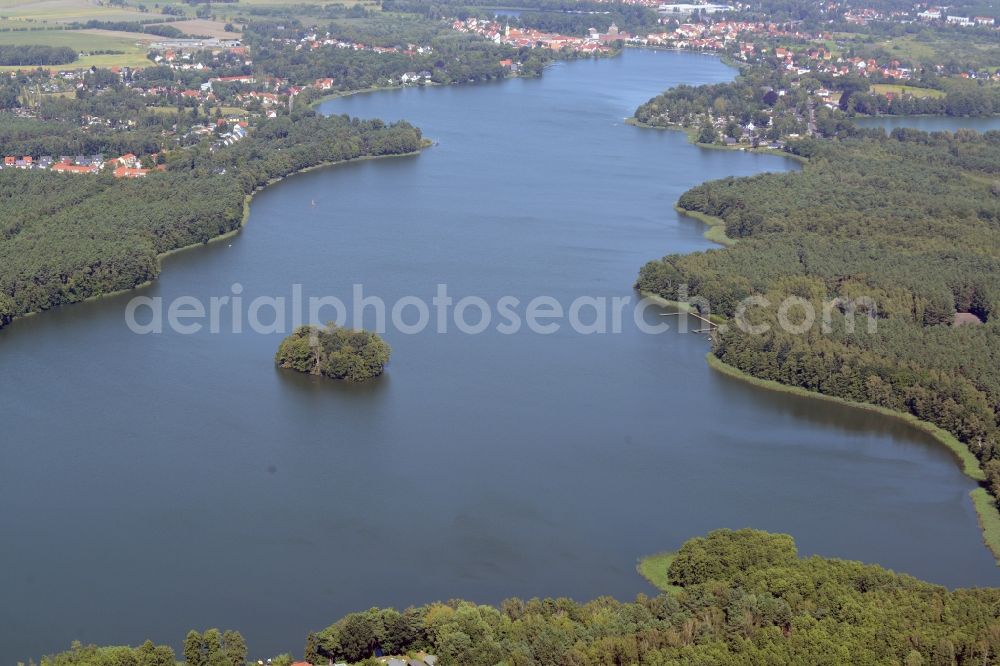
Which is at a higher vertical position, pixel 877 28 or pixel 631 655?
pixel 877 28

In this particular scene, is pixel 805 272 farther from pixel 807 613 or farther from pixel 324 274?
pixel 807 613

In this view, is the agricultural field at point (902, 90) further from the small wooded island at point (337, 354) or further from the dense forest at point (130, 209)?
the small wooded island at point (337, 354)

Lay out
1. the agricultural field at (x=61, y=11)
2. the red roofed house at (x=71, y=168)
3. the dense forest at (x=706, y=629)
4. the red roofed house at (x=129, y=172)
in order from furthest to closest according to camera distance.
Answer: the agricultural field at (x=61, y=11), the red roofed house at (x=71, y=168), the red roofed house at (x=129, y=172), the dense forest at (x=706, y=629)

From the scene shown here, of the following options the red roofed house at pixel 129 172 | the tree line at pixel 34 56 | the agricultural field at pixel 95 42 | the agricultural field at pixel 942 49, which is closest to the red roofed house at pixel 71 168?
the red roofed house at pixel 129 172

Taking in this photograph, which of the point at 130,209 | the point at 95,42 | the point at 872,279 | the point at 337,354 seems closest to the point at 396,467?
the point at 337,354

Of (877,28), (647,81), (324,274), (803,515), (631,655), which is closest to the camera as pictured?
(631,655)

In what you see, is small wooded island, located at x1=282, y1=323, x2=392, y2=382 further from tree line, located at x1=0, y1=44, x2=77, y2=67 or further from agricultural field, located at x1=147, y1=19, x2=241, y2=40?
agricultural field, located at x1=147, y1=19, x2=241, y2=40

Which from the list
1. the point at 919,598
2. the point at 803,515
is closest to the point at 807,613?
the point at 919,598
